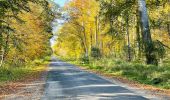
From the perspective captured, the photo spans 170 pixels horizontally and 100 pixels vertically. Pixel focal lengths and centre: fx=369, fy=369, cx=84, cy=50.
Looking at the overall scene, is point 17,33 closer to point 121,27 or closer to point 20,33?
point 20,33

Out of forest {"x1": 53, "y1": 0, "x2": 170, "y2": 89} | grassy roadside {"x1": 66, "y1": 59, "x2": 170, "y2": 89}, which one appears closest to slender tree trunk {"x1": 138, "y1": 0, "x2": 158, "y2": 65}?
forest {"x1": 53, "y1": 0, "x2": 170, "y2": 89}

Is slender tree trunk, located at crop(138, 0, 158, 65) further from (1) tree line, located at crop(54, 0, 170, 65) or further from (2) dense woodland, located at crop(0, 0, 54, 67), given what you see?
(2) dense woodland, located at crop(0, 0, 54, 67)

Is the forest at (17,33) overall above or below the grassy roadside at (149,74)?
above

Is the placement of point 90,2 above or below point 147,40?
above

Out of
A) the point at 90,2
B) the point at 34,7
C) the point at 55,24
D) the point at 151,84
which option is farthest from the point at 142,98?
the point at 55,24

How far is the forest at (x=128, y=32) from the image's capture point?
2738 cm

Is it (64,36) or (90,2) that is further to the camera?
(64,36)

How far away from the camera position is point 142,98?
48.6 feet

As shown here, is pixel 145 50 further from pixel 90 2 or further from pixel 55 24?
pixel 55 24

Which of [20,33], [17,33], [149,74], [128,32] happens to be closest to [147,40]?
[149,74]

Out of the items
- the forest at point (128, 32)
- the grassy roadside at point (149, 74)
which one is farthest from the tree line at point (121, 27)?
the grassy roadside at point (149, 74)

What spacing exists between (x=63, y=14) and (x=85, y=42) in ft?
20.1

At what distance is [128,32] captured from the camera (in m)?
44.2

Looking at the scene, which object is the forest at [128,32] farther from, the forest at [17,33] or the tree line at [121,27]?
the forest at [17,33]
